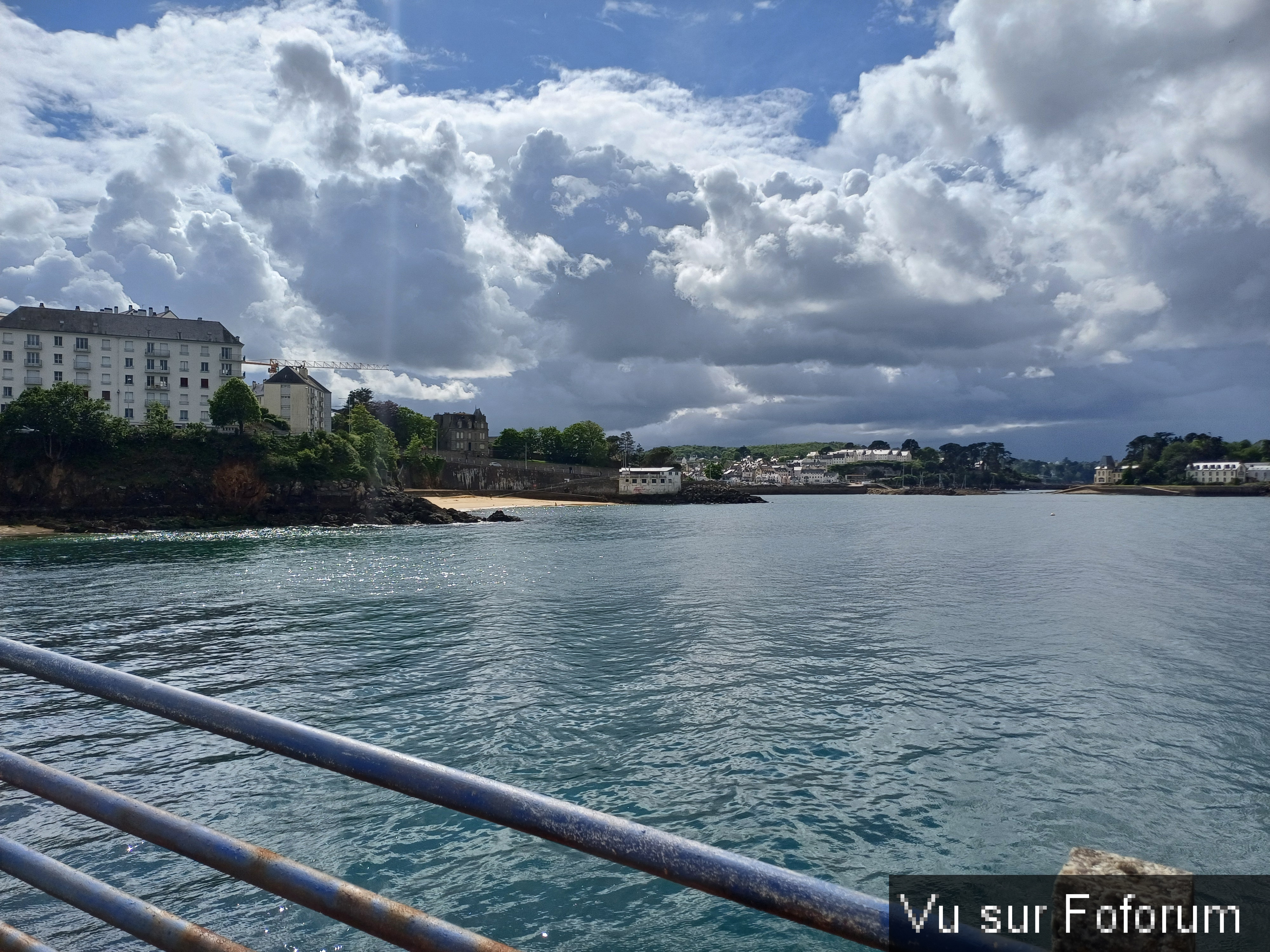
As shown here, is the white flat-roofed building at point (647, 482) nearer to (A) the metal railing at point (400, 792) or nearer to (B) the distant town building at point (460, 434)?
(B) the distant town building at point (460, 434)

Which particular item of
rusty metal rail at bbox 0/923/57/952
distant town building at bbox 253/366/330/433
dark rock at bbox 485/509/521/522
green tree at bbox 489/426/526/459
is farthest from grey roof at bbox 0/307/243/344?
rusty metal rail at bbox 0/923/57/952

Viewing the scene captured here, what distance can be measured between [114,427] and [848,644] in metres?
85.8

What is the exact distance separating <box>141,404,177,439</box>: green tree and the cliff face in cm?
93

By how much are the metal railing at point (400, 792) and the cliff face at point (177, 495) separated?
82.0m

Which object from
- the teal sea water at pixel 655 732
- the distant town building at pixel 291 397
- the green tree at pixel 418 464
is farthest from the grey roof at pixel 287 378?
the teal sea water at pixel 655 732

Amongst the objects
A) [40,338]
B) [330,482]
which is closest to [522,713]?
[330,482]

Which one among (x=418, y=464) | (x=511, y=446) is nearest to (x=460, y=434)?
(x=511, y=446)

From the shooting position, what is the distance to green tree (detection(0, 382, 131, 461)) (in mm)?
77188

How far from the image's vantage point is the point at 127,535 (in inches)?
2662

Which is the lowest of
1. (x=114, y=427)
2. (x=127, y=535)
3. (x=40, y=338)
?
(x=127, y=535)

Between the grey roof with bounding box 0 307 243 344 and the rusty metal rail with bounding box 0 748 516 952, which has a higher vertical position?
the grey roof with bounding box 0 307 243 344

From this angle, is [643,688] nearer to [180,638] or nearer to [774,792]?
A: [774,792]

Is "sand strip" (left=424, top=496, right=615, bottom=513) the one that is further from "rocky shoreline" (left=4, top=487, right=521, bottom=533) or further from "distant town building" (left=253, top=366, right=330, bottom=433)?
"distant town building" (left=253, top=366, right=330, bottom=433)

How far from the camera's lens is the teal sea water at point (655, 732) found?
9.98m
